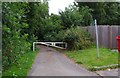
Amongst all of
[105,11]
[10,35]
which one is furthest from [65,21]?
[10,35]

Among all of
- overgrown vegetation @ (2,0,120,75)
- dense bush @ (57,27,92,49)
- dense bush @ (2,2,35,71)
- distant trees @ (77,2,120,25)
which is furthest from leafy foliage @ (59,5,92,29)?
Answer: dense bush @ (2,2,35,71)

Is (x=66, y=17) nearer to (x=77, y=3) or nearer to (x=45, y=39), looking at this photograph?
(x=45, y=39)

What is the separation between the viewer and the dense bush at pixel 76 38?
53.2ft

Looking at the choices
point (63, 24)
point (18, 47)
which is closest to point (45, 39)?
point (63, 24)

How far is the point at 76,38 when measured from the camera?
637 inches

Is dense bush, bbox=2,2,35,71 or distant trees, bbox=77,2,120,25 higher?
distant trees, bbox=77,2,120,25

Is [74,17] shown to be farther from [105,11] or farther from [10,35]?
[10,35]

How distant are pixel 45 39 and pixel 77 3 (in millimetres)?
5071

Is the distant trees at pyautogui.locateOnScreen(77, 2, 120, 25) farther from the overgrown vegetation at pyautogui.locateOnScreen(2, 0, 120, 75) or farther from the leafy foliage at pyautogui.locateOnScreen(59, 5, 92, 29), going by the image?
the leafy foliage at pyautogui.locateOnScreen(59, 5, 92, 29)

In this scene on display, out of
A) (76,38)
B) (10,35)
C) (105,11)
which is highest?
(105,11)

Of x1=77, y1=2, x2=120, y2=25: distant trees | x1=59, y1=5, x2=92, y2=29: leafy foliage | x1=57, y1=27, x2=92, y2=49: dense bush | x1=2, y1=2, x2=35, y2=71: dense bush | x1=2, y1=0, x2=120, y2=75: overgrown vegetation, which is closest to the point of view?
x1=2, y1=2, x2=35, y2=71: dense bush

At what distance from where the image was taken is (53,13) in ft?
71.1

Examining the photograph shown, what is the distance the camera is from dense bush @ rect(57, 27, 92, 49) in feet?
53.2

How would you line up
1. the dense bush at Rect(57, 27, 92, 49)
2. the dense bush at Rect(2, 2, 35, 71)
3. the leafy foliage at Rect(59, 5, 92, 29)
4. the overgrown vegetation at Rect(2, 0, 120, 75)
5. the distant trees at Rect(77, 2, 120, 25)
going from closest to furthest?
1. the dense bush at Rect(2, 2, 35, 71)
2. the overgrown vegetation at Rect(2, 0, 120, 75)
3. the dense bush at Rect(57, 27, 92, 49)
4. the leafy foliage at Rect(59, 5, 92, 29)
5. the distant trees at Rect(77, 2, 120, 25)
